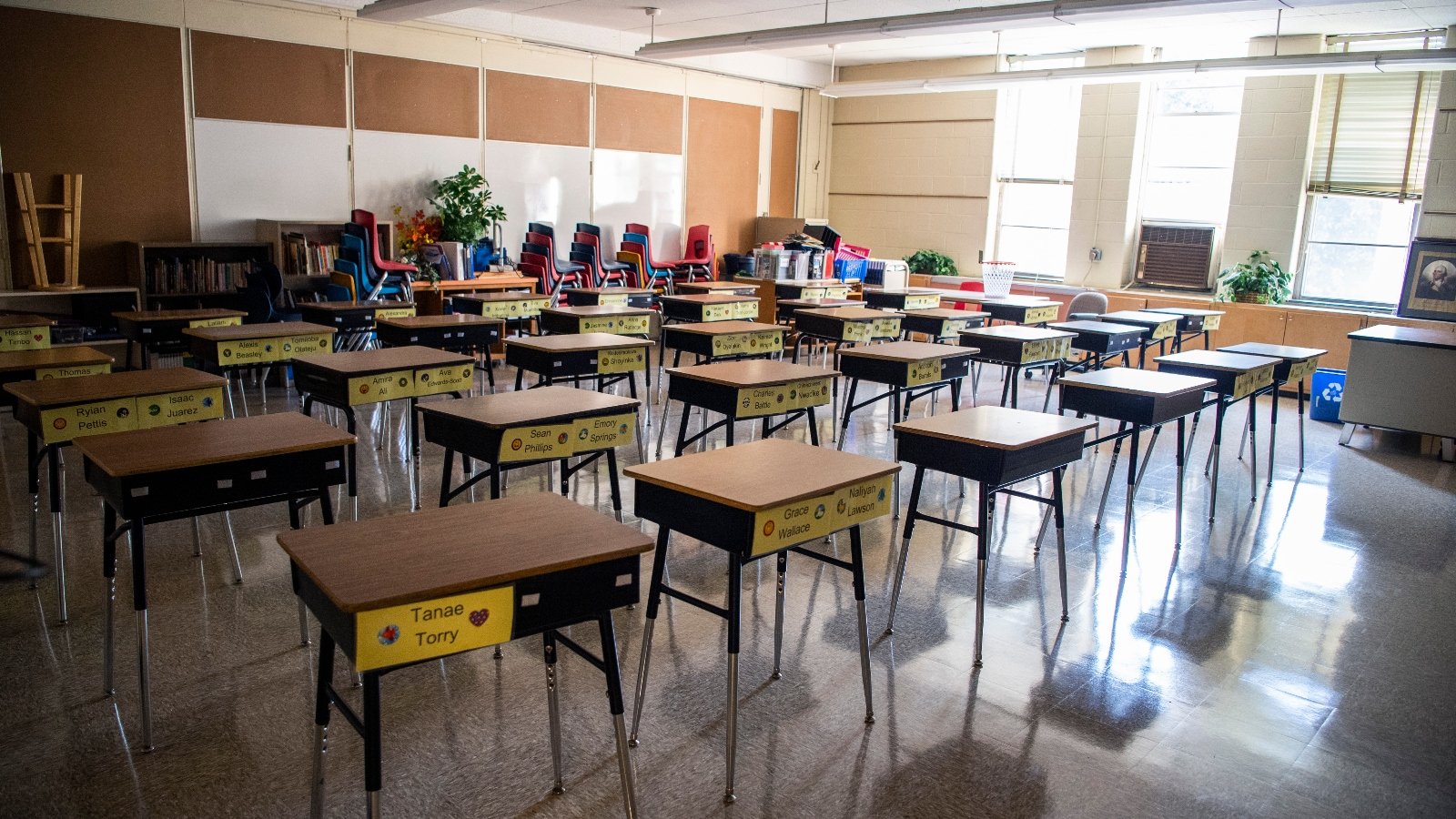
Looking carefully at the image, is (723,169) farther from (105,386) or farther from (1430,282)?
(105,386)

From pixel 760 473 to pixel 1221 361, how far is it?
401 centimetres

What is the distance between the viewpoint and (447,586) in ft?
6.27

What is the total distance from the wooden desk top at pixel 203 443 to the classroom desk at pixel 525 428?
454mm

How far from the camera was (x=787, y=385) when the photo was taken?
4.23m

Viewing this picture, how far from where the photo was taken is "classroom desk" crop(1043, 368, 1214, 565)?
4355 mm

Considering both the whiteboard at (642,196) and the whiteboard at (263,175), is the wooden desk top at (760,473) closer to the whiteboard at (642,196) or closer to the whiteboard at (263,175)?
the whiteboard at (263,175)

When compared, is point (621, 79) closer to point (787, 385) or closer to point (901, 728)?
point (787, 385)

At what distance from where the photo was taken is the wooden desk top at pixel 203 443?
2619 millimetres

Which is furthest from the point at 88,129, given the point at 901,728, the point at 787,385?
the point at 901,728

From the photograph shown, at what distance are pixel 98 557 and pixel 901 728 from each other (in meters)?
3.44

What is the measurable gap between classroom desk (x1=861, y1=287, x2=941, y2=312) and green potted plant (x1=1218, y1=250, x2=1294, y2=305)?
3.28m

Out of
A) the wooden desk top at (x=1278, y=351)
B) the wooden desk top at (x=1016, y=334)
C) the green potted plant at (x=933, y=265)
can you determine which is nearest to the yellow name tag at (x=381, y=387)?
the wooden desk top at (x=1016, y=334)

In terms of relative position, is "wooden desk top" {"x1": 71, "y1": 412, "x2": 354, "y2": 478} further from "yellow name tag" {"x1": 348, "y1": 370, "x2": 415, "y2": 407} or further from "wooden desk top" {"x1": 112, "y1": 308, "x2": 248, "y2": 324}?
"wooden desk top" {"x1": 112, "y1": 308, "x2": 248, "y2": 324}

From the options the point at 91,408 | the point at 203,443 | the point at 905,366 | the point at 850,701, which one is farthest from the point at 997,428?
the point at 91,408
